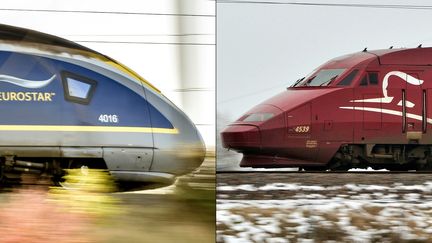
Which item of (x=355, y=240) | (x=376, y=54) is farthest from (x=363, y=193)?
(x=376, y=54)

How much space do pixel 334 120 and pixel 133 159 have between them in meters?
2.10

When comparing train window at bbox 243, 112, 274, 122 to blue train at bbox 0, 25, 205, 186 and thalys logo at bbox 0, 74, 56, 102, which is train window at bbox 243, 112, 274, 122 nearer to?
blue train at bbox 0, 25, 205, 186

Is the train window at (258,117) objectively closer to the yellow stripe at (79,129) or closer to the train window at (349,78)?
the train window at (349,78)

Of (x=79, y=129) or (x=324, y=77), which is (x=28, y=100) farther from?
(x=324, y=77)

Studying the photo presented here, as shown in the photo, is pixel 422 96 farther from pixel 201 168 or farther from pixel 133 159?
pixel 133 159

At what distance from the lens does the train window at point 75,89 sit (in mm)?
4160

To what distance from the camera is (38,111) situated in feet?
13.5

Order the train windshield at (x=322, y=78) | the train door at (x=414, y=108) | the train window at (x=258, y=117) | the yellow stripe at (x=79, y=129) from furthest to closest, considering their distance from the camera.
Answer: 1. the train door at (x=414, y=108)
2. the train windshield at (x=322, y=78)
3. the train window at (x=258, y=117)
4. the yellow stripe at (x=79, y=129)

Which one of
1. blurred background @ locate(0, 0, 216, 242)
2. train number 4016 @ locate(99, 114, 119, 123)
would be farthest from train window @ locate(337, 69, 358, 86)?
train number 4016 @ locate(99, 114, 119, 123)

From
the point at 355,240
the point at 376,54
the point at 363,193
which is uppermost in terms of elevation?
the point at 376,54

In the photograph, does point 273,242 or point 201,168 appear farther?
point 273,242

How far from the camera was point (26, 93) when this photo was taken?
411cm

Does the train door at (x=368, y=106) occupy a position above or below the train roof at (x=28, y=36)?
below

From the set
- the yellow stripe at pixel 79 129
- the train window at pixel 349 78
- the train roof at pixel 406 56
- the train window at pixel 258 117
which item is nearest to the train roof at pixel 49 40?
the yellow stripe at pixel 79 129
